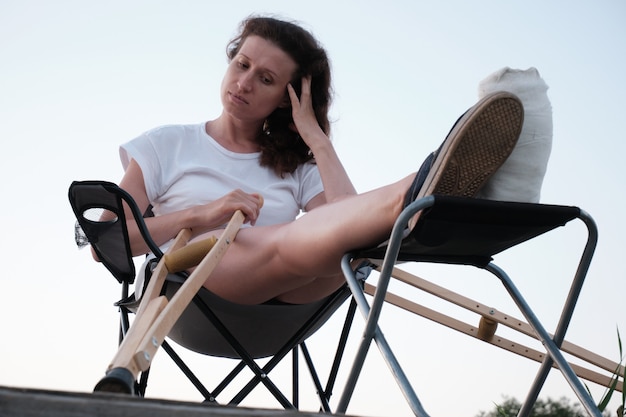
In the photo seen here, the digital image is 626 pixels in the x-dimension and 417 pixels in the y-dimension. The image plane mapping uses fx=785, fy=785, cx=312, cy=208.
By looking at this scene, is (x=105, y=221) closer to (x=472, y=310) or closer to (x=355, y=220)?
(x=355, y=220)

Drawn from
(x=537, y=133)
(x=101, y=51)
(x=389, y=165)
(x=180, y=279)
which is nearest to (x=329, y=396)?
(x=180, y=279)

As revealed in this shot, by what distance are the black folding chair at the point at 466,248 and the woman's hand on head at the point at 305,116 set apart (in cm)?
88

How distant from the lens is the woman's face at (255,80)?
2.43 meters

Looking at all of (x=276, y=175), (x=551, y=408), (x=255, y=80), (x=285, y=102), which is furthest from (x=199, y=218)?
(x=551, y=408)

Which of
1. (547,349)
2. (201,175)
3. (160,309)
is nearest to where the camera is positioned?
(160,309)

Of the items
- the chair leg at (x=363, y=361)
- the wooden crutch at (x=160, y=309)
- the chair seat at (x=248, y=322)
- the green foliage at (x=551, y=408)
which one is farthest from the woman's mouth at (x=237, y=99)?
the green foliage at (x=551, y=408)

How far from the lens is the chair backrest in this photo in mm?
1897

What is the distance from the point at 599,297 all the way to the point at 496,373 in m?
0.54

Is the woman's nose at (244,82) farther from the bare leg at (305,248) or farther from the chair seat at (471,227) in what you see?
the chair seat at (471,227)

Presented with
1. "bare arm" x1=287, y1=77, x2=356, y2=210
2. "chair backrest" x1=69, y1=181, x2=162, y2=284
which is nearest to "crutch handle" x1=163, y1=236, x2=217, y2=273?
"chair backrest" x1=69, y1=181, x2=162, y2=284

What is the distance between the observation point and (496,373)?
3193mm

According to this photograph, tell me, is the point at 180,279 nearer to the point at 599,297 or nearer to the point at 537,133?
the point at 537,133

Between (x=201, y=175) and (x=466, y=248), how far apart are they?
1009mm

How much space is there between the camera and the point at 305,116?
253 cm
